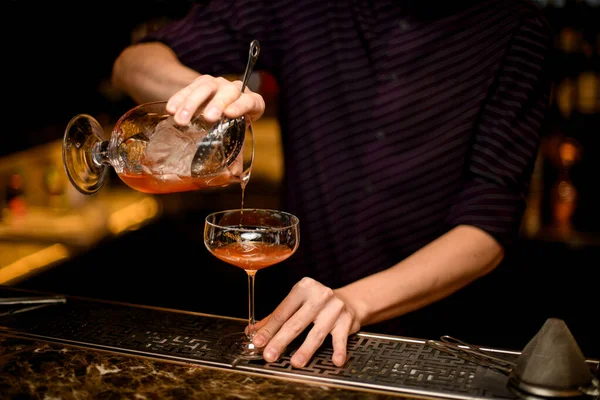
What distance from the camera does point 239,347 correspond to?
5.05ft

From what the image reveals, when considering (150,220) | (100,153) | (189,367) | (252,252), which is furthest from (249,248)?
(150,220)

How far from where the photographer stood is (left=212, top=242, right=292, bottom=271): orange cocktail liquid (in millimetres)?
1521

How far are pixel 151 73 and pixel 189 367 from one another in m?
0.90

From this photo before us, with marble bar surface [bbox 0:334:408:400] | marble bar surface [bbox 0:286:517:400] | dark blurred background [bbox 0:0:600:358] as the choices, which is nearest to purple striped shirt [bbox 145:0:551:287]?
marble bar surface [bbox 0:286:517:400]

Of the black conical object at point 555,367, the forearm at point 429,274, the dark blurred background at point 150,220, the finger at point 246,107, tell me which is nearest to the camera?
the black conical object at point 555,367

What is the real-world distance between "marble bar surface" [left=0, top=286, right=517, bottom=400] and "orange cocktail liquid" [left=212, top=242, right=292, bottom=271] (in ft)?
0.60

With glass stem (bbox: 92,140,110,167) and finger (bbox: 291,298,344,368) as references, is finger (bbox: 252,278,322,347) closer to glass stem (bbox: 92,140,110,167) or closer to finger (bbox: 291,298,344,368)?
finger (bbox: 291,298,344,368)

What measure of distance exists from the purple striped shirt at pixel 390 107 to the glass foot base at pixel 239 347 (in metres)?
0.65

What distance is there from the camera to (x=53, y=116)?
11.9ft

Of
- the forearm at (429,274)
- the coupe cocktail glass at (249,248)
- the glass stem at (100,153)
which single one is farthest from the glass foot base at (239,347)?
the glass stem at (100,153)

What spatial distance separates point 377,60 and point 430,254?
563 mm

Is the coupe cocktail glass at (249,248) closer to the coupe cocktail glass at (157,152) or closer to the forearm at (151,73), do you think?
the coupe cocktail glass at (157,152)

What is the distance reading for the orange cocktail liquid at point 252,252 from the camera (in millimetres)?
1521

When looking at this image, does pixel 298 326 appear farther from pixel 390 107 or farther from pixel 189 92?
pixel 390 107
